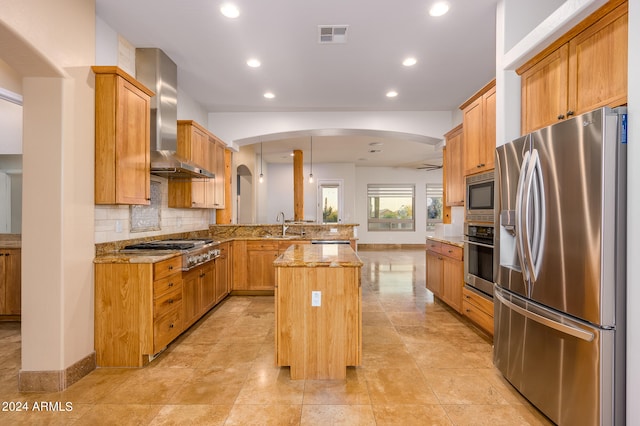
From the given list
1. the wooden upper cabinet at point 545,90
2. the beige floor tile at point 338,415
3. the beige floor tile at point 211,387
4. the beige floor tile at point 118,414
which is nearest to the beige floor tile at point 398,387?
the beige floor tile at point 338,415

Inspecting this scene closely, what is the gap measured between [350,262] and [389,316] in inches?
73.2

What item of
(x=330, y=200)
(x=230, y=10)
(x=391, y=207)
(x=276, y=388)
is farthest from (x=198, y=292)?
(x=391, y=207)

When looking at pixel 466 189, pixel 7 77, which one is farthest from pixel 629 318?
pixel 7 77

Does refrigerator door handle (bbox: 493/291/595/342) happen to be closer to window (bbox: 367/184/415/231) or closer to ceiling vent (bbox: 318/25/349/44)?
ceiling vent (bbox: 318/25/349/44)

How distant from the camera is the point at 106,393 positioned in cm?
221

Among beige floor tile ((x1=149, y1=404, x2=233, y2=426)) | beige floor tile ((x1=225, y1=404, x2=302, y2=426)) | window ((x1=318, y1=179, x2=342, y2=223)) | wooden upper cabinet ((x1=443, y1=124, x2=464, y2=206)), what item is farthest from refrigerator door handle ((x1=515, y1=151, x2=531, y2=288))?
window ((x1=318, y1=179, x2=342, y2=223))

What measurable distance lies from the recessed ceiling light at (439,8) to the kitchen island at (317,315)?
2256mm

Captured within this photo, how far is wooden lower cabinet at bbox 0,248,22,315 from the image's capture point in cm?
359

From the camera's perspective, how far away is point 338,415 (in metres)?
1.95

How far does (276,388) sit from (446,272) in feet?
8.79

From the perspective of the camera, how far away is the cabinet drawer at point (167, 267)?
2584 mm

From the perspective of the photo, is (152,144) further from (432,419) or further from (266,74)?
(432,419)

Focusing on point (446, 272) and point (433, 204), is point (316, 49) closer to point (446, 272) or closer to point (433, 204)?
point (446, 272)

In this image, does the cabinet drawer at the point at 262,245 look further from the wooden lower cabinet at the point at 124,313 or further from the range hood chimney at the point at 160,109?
the wooden lower cabinet at the point at 124,313
